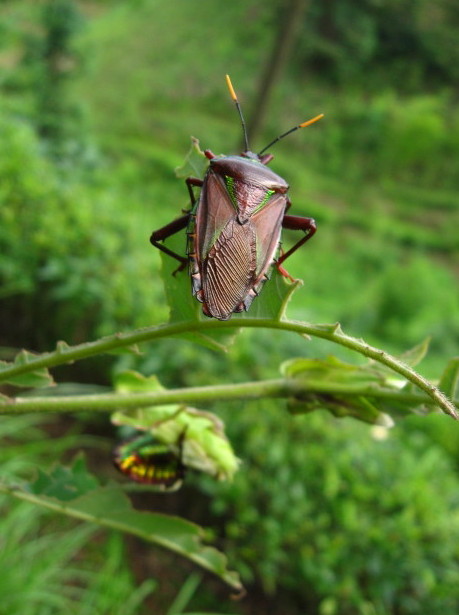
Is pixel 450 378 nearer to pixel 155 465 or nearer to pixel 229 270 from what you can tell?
pixel 229 270

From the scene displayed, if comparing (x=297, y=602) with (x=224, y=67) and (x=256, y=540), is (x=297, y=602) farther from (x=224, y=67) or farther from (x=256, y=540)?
(x=224, y=67)

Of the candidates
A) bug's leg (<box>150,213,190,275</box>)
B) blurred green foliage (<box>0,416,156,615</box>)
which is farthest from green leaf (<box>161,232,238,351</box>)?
blurred green foliage (<box>0,416,156,615</box>)

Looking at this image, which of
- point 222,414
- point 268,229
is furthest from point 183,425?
point 222,414

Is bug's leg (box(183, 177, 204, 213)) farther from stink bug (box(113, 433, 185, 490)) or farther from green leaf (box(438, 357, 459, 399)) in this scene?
green leaf (box(438, 357, 459, 399))

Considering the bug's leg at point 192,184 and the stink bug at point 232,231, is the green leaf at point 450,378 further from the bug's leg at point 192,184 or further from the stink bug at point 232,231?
the bug's leg at point 192,184

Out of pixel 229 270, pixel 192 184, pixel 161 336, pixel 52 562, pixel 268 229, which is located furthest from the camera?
pixel 52 562

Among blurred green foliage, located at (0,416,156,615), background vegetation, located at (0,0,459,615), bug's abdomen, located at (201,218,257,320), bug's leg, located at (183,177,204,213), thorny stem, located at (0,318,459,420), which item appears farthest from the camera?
background vegetation, located at (0,0,459,615)

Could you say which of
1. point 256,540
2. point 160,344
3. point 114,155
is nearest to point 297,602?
point 256,540
